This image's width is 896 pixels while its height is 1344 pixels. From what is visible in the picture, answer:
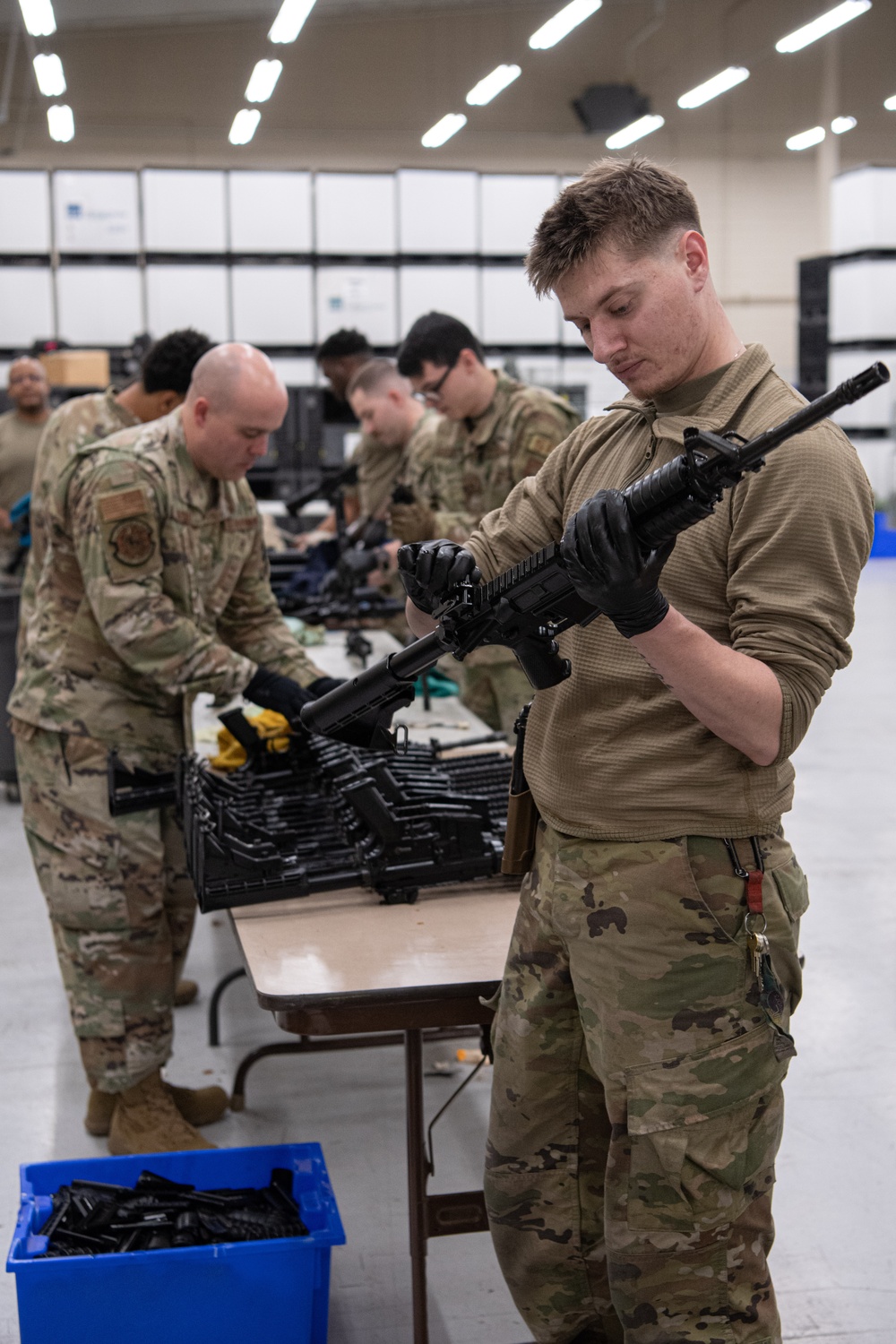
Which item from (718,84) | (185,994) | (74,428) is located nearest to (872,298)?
(718,84)

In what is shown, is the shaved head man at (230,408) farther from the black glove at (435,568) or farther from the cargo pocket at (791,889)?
the cargo pocket at (791,889)

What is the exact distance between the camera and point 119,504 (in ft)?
7.59

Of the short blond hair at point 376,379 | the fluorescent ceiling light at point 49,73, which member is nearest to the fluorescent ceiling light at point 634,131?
the fluorescent ceiling light at point 49,73

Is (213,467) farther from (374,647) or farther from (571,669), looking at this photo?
(374,647)

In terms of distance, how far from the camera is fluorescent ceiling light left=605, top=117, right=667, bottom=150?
35.3ft

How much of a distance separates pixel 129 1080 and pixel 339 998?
1090mm

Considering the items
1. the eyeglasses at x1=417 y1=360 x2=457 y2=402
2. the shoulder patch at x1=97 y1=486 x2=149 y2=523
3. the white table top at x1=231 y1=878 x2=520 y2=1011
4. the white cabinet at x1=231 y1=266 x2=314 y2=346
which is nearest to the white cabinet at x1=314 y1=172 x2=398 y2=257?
the white cabinet at x1=231 y1=266 x2=314 y2=346

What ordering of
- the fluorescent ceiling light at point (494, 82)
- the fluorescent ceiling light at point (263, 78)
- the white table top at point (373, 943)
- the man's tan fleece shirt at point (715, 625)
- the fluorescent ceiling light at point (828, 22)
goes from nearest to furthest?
the man's tan fleece shirt at point (715, 625) → the white table top at point (373, 943) → the fluorescent ceiling light at point (263, 78) → the fluorescent ceiling light at point (828, 22) → the fluorescent ceiling light at point (494, 82)

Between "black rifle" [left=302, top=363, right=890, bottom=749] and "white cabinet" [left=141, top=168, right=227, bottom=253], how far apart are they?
810 centimetres

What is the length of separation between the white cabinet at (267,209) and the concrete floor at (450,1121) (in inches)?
239

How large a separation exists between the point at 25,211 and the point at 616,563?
9042 mm

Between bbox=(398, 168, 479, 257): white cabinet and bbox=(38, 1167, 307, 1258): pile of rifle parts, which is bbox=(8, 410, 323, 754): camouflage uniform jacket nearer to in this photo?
bbox=(38, 1167, 307, 1258): pile of rifle parts

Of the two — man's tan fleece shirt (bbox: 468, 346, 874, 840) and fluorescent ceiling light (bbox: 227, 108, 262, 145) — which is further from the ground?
fluorescent ceiling light (bbox: 227, 108, 262, 145)

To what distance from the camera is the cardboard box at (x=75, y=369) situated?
7624 millimetres
